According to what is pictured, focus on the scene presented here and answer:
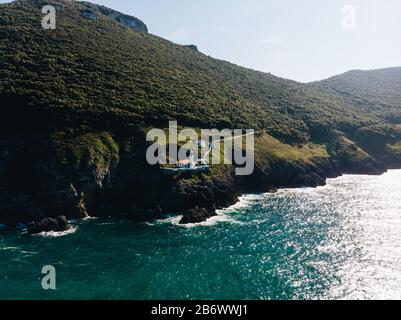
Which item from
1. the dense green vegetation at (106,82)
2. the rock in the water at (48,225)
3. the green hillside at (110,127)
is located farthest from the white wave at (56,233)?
the dense green vegetation at (106,82)

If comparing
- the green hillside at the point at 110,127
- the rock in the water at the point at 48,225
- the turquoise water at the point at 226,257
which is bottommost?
the turquoise water at the point at 226,257

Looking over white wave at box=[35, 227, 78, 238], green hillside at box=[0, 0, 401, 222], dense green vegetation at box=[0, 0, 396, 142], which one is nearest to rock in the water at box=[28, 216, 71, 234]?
white wave at box=[35, 227, 78, 238]

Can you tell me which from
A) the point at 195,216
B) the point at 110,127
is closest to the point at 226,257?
the point at 195,216

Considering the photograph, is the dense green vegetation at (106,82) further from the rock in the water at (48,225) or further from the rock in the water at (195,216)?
the rock in the water at (195,216)

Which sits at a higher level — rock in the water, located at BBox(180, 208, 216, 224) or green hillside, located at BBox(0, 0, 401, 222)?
green hillside, located at BBox(0, 0, 401, 222)

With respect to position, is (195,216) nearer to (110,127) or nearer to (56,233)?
(56,233)

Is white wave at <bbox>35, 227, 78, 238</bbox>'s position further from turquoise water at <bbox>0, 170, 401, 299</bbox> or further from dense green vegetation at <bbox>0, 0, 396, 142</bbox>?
dense green vegetation at <bbox>0, 0, 396, 142</bbox>
